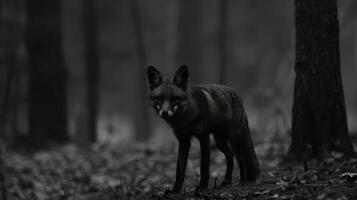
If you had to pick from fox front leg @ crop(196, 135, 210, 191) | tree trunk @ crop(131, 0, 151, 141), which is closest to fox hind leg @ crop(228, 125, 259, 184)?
fox front leg @ crop(196, 135, 210, 191)

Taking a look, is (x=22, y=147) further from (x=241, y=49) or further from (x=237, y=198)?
(x=241, y=49)

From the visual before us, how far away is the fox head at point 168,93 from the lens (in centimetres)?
737

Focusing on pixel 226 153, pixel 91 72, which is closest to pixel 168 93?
pixel 226 153

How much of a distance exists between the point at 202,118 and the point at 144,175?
4.63 m

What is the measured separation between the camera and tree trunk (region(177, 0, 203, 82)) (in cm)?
2961

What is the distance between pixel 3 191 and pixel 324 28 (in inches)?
203

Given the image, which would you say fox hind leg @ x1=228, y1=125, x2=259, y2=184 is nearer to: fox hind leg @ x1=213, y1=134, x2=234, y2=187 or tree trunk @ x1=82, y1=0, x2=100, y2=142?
fox hind leg @ x1=213, y1=134, x2=234, y2=187

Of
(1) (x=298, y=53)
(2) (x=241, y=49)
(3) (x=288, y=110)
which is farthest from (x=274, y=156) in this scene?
(2) (x=241, y=49)

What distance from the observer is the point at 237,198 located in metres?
7.47

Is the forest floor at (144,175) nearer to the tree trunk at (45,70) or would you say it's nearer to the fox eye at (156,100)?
the tree trunk at (45,70)

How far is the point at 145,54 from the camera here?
3050 centimetres

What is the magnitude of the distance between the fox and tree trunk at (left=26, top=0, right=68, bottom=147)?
30.9ft

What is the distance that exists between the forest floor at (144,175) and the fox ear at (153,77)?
4.59 ft

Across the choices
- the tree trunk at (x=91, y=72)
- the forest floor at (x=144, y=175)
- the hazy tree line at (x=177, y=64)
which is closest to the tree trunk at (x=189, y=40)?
the hazy tree line at (x=177, y=64)
